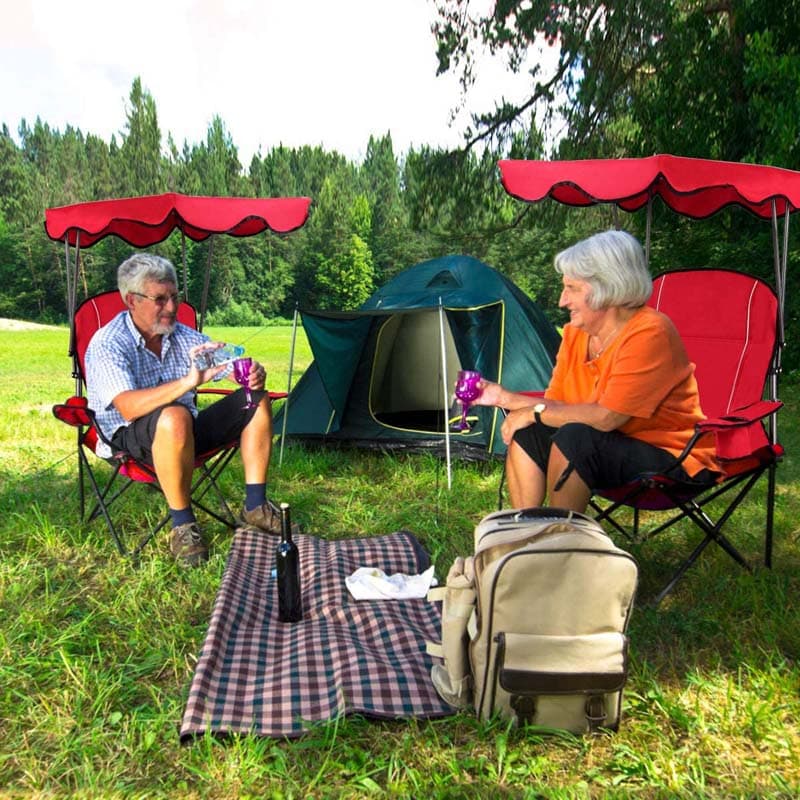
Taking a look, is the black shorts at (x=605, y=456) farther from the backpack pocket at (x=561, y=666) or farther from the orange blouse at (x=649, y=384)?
the backpack pocket at (x=561, y=666)

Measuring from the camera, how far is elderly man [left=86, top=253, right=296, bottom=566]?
2.85 m

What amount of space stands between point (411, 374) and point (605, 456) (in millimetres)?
3297

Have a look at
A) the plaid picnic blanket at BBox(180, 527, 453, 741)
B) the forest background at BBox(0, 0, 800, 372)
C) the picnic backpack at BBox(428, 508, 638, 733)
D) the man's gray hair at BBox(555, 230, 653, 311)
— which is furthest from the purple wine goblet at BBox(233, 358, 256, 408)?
the forest background at BBox(0, 0, 800, 372)

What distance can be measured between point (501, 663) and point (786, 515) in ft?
7.43

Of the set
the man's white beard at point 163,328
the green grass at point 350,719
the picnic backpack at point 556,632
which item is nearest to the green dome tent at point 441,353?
the man's white beard at point 163,328

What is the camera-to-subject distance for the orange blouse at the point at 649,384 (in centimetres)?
236

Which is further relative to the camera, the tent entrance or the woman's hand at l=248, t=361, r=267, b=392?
→ the tent entrance

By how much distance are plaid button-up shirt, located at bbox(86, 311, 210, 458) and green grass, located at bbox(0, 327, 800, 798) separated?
509 millimetres

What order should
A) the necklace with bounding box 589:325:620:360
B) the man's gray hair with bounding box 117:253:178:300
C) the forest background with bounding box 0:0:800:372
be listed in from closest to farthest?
1. the necklace with bounding box 589:325:620:360
2. the man's gray hair with bounding box 117:253:178:300
3. the forest background with bounding box 0:0:800:372

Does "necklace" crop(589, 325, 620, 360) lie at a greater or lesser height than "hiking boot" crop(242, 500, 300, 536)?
greater

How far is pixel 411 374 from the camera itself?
18.4ft

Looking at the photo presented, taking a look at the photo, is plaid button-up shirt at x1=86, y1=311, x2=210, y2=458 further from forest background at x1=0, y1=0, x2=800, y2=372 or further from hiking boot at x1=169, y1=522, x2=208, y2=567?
forest background at x1=0, y1=0, x2=800, y2=372

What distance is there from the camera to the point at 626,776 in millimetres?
1646

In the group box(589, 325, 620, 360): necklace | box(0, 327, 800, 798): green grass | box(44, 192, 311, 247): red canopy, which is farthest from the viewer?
box(44, 192, 311, 247): red canopy
